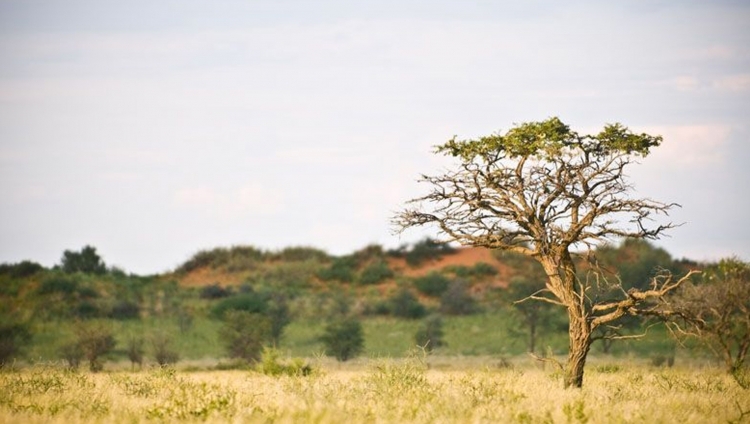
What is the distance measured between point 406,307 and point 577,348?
45.8 metres

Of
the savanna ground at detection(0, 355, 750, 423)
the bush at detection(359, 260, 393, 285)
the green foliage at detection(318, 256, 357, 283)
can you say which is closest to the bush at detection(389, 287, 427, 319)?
the bush at detection(359, 260, 393, 285)

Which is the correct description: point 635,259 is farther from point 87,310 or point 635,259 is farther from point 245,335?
point 87,310

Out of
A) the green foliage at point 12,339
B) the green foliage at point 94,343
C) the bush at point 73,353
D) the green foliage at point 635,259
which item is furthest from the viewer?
the green foliage at point 635,259

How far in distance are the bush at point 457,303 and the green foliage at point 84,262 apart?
111ft

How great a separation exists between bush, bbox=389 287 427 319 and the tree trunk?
4522cm

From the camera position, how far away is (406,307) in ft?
210

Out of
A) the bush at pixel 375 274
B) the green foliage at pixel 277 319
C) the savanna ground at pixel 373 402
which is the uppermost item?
the bush at pixel 375 274

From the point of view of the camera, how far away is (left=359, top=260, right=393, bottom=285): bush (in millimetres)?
80750

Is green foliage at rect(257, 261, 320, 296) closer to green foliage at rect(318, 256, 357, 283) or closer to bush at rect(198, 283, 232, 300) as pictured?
green foliage at rect(318, 256, 357, 283)

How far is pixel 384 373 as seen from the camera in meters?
16.9

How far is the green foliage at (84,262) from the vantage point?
7938 cm

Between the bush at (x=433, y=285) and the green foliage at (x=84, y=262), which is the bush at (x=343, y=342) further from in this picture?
the green foliage at (x=84, y=262)

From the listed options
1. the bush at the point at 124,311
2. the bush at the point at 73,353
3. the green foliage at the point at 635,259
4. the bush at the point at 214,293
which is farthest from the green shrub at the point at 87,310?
the green foliage at the point at 635,259

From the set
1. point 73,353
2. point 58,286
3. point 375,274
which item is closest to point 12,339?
point 73,353
